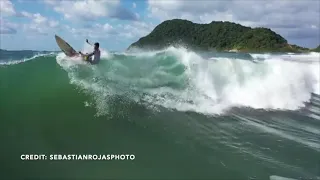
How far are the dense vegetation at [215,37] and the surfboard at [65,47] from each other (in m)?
128

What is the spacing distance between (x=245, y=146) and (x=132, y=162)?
3234mm

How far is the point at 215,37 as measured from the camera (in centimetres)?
16562

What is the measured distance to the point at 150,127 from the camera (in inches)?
Result: 407

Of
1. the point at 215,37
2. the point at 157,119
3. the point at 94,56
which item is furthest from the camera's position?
the point at 215,37

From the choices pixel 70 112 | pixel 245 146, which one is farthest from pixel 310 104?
pixel 70 112

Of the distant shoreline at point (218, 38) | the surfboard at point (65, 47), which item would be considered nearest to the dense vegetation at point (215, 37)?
the distant shoreline at point (218, 38)

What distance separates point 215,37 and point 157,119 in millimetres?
158865

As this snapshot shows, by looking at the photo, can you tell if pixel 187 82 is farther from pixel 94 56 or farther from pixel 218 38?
pixel 218 38

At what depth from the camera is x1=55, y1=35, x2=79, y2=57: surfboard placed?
15999 millimetres

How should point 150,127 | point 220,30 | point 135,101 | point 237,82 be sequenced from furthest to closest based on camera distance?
point 220,30 < point 237,82 < point 135,101 < point 150,127

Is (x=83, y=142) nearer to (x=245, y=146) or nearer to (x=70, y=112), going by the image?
(x=70, y=112)

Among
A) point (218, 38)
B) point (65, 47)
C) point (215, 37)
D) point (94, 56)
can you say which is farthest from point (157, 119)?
point (215, 37)

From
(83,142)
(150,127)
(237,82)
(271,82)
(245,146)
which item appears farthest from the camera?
(271,82)

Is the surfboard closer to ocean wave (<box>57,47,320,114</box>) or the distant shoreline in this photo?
ocean wave (<box>57,47,320,114</box>)
